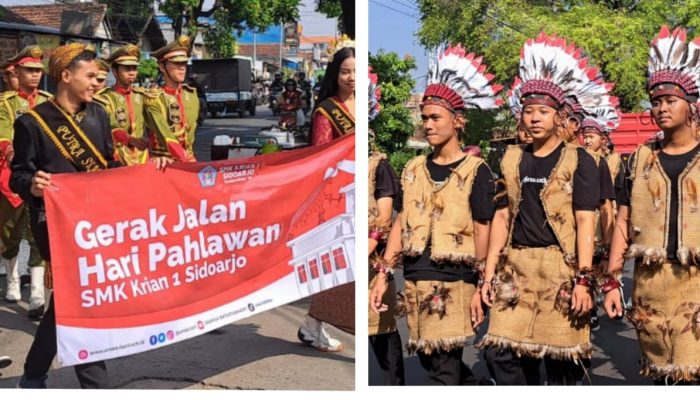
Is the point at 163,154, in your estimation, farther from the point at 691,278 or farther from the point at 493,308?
the point at 691,278

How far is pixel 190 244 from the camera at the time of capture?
499cm

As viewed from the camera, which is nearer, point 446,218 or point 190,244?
point 446,218

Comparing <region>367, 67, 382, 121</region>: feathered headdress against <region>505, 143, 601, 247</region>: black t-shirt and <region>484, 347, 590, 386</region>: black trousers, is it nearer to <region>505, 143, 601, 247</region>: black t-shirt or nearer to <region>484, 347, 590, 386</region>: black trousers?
<region>505, 143, 601, 247</region>: black t-shirt

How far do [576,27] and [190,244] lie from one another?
5371 millimetres

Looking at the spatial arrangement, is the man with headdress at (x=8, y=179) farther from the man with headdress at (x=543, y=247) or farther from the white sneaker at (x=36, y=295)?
the man with headdress at (x=543, y=247)

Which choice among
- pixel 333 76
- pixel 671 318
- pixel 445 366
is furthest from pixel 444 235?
pixel 333 76

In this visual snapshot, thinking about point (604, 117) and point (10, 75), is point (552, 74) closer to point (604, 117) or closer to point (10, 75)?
point (604, 117)

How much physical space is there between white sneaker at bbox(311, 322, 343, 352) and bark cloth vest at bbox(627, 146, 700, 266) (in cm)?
191

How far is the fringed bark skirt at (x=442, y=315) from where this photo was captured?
468 centimetres

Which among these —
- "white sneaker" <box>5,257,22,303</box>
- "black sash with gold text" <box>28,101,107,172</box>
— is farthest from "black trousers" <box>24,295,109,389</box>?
"white sneaker" <box>5,257,22,303</box>

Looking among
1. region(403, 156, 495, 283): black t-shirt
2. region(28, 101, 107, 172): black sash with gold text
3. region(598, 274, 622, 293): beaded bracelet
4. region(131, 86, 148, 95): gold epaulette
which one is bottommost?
region(598, 274, 622, 293): beaded bracelet

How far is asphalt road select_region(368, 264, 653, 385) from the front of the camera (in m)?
5.69

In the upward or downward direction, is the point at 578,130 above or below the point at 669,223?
above

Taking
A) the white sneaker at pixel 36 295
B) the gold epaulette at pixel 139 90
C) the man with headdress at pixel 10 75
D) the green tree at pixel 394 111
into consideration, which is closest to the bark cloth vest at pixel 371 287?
the green tree at pixel 394 111
